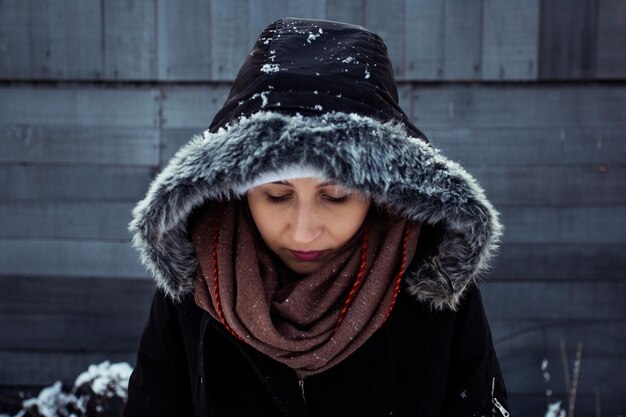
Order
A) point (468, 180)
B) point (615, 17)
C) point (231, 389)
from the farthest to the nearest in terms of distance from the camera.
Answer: point (615, 17) → point (231, 389) → point (468, 180)

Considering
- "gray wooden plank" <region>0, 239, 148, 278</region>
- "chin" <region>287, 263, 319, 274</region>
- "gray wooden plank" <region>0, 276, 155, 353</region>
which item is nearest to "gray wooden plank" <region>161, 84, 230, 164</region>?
"gray wooden plank" <region>0, 239, 148, 278</region>

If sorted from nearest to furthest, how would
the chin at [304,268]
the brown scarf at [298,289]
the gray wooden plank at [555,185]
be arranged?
1. the brown scarf at [298,289]
2. the chin at [304,268]
3. the gray wooden plank at [555,185]

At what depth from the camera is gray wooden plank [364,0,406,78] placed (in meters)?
3.04

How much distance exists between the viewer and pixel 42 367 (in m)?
3.31

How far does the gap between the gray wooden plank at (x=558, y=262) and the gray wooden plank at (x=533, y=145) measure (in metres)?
0.41

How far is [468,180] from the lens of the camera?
1.50 metres

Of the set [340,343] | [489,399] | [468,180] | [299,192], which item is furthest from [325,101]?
[489,399]

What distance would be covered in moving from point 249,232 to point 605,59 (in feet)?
7.56

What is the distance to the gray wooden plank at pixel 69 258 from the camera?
127 inches

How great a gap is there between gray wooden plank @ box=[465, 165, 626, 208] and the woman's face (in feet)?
5.76

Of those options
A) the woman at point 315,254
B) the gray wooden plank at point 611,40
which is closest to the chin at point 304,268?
the woman at point 315,254

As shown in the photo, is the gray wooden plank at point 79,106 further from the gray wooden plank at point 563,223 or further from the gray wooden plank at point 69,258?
the gray wooden plank at point 563,223

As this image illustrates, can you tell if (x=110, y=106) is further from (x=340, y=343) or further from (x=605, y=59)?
(x=605, y=59)

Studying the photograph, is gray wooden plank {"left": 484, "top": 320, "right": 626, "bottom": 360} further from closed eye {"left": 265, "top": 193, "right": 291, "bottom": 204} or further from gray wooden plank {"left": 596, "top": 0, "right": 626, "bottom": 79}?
closed eye {"left": 265, "top": 193, "right": 291, "bottom": 204}
